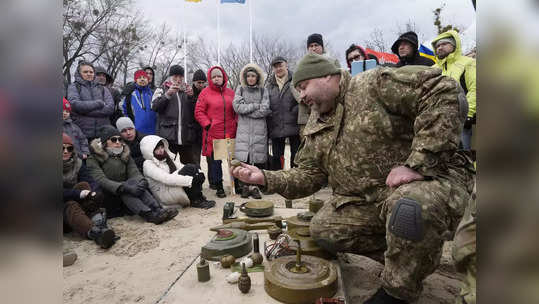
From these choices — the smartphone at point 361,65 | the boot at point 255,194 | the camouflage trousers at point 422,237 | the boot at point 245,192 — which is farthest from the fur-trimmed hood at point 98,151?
the camouflage trousers at point 422,237

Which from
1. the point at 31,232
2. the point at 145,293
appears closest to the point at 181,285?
the point at 145,293

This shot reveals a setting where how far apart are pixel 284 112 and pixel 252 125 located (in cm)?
54

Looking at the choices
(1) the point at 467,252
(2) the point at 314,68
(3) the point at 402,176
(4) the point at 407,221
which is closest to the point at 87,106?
(2) the point at 314,68

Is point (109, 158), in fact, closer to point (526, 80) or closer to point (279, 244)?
point (279, 244)

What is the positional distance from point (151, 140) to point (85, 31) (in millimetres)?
13790

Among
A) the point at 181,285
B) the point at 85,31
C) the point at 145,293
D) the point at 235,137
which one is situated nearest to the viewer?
the point at 181,285

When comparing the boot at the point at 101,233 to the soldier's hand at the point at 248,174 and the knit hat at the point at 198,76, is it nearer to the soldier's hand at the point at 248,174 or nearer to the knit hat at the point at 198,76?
the soldier's hand at the point at 248,174

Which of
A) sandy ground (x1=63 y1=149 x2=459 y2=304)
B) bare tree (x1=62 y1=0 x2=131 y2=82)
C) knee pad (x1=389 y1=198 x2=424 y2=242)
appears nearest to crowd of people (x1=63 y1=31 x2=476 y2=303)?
knee pad (x1=389 y1=198 x2=424 y2=242)

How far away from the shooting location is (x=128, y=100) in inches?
222

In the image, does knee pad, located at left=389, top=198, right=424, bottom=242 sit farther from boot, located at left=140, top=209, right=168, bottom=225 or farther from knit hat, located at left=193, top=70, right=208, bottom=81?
knit hat, located at left=193, top=70, right=208, bottom=81

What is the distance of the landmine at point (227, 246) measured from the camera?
2.46 meters

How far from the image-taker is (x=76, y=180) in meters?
3.91

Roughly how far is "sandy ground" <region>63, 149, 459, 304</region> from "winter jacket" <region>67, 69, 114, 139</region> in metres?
1.53

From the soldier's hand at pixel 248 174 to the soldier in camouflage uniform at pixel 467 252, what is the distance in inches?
59.5
